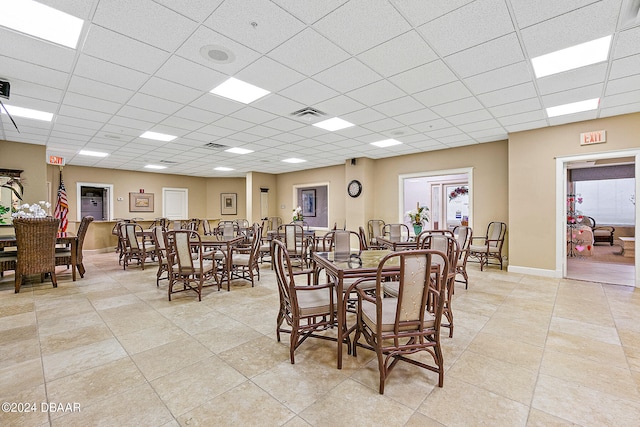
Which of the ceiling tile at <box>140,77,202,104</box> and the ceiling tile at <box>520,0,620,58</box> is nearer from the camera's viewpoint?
the ceiling tile at <box>520,0,620,58</box>

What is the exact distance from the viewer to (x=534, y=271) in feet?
18.0

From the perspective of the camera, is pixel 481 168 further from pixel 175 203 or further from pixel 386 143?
pixel 175 203

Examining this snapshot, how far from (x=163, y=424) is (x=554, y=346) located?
316cm

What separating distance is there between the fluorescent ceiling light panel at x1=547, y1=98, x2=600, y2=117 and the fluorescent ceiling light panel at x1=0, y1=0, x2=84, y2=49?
5991mm

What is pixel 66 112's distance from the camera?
4.40 m

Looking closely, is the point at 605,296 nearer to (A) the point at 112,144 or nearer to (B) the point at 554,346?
(B) the point at 554,346

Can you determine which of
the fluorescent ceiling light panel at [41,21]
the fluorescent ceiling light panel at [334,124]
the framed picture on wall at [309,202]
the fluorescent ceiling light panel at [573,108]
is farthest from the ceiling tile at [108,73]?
the framed picture on wall at [309,202]

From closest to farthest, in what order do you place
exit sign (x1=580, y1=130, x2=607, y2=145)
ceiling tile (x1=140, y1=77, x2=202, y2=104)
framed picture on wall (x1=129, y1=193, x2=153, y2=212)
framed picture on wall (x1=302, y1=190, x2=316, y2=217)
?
ceiling tile (x1=140, y1=77, x2=202, y2=104) → exit sign (x1=580, y1=130, x2=607, y2=145) → framed picture on wall (x1=129, y1=193, x2=153, y2=212) → framed picture on wall (x1=302, y1=190, x2=316, y2=217)

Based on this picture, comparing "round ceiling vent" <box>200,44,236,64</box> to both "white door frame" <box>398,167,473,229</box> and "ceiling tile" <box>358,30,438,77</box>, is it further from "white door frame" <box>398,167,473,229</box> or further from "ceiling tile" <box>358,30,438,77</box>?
"white door frame" <box>398,167,473,229</box>

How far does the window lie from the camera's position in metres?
10.1

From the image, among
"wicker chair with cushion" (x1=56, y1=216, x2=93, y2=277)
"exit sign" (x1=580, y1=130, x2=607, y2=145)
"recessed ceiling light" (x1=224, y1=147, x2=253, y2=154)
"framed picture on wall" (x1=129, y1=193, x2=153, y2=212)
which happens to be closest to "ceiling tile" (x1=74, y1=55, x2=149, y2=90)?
"wicker chair with cushion" (x1=56, y1=216, x2=93, y2=277)

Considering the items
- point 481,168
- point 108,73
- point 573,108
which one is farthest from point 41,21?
point 481,168

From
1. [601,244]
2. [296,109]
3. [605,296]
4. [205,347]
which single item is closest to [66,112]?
[296,109]

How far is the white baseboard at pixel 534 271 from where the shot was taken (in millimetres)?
5243
